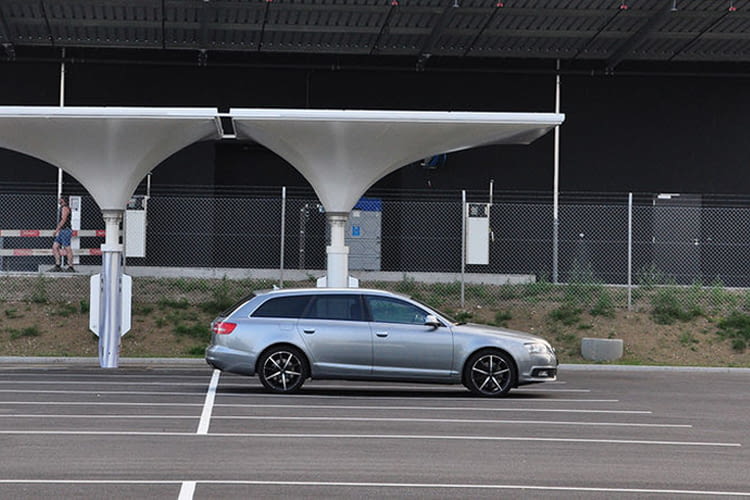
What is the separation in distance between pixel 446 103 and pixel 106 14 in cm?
963

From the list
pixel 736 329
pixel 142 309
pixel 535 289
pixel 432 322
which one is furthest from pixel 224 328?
pixel 736 329

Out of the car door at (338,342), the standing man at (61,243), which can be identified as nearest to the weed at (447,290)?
the standing man at (61,243)

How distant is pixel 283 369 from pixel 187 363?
6.55 metres

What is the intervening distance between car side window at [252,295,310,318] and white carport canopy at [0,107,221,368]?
4.65m

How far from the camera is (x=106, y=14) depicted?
98.7ft

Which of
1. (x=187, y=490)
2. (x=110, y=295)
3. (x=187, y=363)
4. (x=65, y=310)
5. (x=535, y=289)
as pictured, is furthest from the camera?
(x=535, y=289)

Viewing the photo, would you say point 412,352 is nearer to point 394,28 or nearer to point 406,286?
point 406,286

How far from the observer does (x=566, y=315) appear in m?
25.8

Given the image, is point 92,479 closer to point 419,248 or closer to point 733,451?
point 733,451

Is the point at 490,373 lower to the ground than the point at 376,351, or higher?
lower

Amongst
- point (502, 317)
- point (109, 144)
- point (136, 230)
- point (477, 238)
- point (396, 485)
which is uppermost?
point (109, 144)

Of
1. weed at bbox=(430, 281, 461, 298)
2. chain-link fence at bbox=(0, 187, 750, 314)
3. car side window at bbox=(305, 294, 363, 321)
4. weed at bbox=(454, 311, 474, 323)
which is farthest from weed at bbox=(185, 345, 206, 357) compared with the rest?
car side window at bbox=(305, 294, 363, 321)

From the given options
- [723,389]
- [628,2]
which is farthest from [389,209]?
[723,389]

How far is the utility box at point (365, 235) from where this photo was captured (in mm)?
30547
